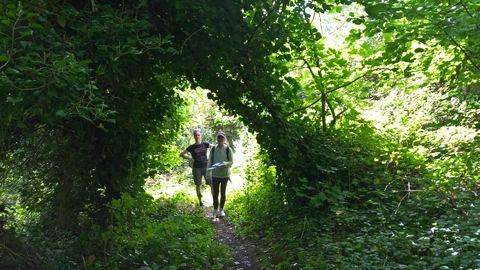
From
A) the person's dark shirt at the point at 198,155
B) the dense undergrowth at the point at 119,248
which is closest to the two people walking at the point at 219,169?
the person's dark shirt at the point at 198,155

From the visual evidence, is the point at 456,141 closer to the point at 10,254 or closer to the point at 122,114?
the point at 122,114

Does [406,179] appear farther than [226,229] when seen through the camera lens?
No

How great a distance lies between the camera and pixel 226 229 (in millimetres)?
7434

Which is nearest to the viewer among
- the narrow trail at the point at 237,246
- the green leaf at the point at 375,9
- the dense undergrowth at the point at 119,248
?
the dense undergrowth at the point at 119,248

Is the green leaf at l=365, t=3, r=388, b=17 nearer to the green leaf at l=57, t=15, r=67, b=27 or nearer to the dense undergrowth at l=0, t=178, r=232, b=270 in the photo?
the green leaf at l=57, t=15, r=67, b=27

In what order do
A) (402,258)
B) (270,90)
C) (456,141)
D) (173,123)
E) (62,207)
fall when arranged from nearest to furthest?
(402,258), (62,207), (270,90), (456,141), (173,123)

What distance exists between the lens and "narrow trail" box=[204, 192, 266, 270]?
5023mm

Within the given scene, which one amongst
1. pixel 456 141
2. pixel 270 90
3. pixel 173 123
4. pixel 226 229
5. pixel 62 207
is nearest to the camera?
pixel 62 207

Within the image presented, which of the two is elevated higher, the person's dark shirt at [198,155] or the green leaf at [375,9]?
the green leaf at [375,9]

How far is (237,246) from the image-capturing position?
6.13m

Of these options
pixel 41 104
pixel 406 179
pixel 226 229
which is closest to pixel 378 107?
pixel 406 179

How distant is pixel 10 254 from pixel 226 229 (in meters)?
4.66

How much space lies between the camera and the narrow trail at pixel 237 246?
16.5 feet

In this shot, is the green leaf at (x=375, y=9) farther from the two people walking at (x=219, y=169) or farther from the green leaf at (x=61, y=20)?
the two people walking at (x=219, y=169)
